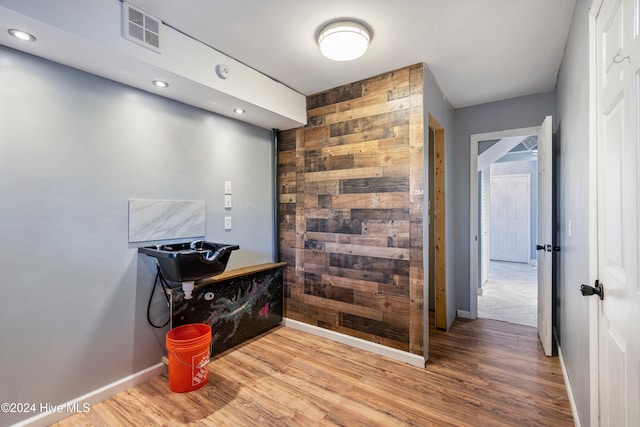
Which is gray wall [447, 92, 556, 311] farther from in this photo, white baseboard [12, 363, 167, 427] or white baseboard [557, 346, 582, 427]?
white baseboard [12, 363, 167, 427]

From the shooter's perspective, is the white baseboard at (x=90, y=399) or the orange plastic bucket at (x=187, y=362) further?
the orange plastic bucket at (x=187, y=362)

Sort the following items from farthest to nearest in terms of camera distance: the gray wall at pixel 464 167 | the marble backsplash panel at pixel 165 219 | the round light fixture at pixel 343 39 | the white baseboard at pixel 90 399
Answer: the gray wall at pixel 464 167 → the marble backsplash panel at pixel 165 219 → the round light fixture at pixel 343 39 → the white baseboard at pixel 90 399

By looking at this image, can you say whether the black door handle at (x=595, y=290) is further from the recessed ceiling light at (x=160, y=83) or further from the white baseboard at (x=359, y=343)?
the recessed ceiling light at (x=160, y=83)

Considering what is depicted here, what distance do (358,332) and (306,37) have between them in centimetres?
262

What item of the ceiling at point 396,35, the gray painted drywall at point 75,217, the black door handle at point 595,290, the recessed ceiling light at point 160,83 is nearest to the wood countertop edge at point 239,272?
the gray painted drywall at point 75,217

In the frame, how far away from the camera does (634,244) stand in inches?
37.4

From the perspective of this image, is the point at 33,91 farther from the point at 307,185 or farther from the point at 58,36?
the point at 307,185

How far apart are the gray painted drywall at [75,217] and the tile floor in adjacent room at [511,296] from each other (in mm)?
3916

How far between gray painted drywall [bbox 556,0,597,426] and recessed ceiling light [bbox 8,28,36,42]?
2.99 metres

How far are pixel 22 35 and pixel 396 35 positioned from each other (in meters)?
2.27

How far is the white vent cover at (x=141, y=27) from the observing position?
176 centimetres

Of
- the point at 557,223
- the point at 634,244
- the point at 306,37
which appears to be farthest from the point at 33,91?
the point at 557,223

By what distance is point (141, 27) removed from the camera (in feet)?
6.01

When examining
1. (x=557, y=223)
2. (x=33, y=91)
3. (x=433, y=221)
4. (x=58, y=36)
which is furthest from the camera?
(x=433, y=221)
